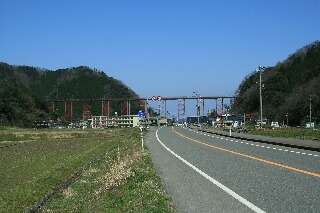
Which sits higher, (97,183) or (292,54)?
(292,54)

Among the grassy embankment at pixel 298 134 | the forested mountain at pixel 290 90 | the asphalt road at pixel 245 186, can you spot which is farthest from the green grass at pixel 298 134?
the forested mountain at pixel 290 90

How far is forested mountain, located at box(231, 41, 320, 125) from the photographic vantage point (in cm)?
10019

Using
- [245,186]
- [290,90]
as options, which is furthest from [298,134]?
[290,90]

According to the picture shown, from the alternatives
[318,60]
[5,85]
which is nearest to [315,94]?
[318,60]

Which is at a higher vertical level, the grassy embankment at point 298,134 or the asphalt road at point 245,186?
the grassy embankment at point 298,134

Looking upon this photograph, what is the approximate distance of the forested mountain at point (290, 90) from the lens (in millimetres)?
100188

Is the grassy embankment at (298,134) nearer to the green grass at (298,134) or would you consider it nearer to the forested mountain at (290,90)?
the green grass at (298,134)

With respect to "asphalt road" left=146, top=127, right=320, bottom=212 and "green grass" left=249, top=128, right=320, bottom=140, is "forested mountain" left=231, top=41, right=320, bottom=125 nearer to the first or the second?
"green grass" left=249, top=128, right=320, bottom=140

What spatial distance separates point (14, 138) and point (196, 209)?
48.2 meters

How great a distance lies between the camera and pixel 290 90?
136m

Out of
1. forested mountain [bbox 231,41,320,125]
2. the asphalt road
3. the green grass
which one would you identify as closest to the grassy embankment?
the green grass

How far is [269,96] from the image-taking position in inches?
5458

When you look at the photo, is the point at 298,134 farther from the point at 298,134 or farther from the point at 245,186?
the point at 245,186

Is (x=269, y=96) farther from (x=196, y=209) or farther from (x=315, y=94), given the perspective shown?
(x=196, y=209)
